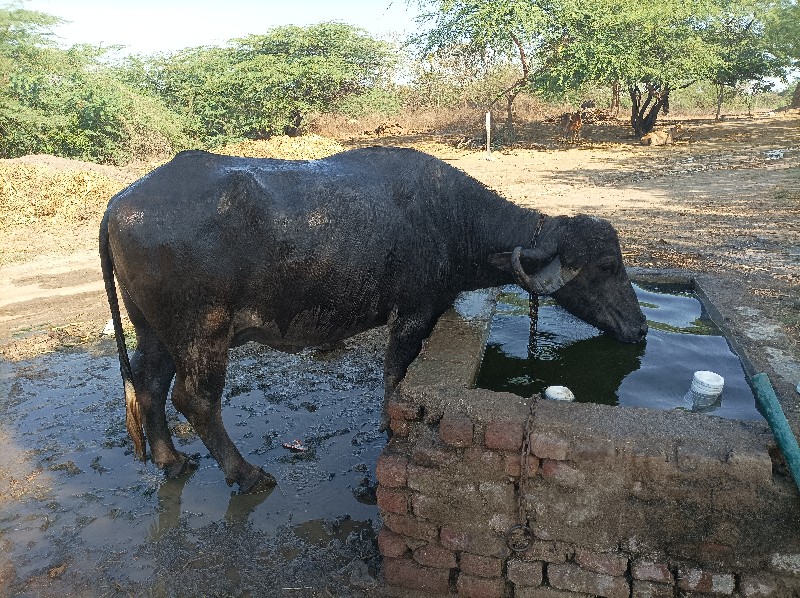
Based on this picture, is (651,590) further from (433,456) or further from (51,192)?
(51,192)

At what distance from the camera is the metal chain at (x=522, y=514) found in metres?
2.57

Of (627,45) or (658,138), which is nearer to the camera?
(627,45)

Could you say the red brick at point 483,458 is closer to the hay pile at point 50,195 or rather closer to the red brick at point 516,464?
the red brick at point 516,464

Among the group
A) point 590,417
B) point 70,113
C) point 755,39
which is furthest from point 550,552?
point 755,39

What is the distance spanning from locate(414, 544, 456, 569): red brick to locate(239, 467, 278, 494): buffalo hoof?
3.94 feet

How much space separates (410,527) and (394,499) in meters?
0.15

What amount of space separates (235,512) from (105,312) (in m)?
4.17

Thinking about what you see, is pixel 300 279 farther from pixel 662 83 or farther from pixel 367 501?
pixel 662 83

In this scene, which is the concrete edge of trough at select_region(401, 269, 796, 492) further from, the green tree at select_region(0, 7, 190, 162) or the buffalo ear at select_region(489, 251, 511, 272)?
the green tree at select_region(0, 7, 190, 162)

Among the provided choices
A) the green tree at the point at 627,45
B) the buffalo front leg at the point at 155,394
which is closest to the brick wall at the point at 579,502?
the buffalo front leg at the point at 155,394

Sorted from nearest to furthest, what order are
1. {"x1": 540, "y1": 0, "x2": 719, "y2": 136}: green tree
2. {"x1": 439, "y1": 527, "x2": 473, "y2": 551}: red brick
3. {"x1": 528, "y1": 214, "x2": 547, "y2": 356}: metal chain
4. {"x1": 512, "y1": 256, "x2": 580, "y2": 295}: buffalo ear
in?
{"x1": 439, "y1": 527, "x2": 473, "y2": 551}: red brick < {"x1": 512, "y1": 256, "x2": 580, "y2": 295}: buffalo ear < {"x1": 528, "y1": 214, "x2": 547, "y2": 356}: metal chain < {"x1": 540, "y1": 0, "x2": 719, "y2": 136}: green tree

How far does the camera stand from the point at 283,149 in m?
15.9

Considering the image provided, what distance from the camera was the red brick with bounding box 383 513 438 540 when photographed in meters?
2.79

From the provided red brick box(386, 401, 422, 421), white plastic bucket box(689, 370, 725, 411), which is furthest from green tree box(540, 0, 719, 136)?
red brick box(386, 401, 422, 421)
